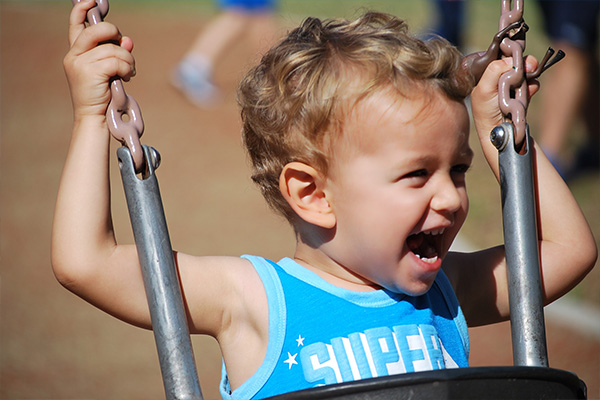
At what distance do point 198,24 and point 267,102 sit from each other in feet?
32.6

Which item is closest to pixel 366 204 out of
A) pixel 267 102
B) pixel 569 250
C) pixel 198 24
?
pixel 267 102

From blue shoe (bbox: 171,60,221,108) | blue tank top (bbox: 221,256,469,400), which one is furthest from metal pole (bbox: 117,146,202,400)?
blue shoe (bbox: 171,60,221,108)

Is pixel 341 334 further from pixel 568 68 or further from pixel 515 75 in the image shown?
pixel 568 68

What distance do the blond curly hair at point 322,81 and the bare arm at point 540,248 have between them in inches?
5.8

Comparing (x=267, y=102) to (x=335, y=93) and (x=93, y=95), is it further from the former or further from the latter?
(x=93, y=95)

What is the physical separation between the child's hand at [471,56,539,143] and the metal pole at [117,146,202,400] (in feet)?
2.98

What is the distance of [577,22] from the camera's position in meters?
6.07

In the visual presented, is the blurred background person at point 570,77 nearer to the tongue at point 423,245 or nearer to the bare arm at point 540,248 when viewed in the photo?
the bare arm at point 540,248

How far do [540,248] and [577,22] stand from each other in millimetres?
4443

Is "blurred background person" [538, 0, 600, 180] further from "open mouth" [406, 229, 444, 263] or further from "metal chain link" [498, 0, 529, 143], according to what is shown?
"open mouth" [406, 229, 444, 263]

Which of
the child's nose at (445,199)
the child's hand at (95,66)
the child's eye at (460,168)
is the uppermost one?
the child's hand at (95,66)

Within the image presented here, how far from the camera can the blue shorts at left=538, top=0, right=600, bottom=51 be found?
19.9 feet

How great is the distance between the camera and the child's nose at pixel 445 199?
1823 mm

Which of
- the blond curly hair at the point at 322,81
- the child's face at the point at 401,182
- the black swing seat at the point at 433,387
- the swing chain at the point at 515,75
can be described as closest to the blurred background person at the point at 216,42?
the blond curly hair at the point at 322,81
